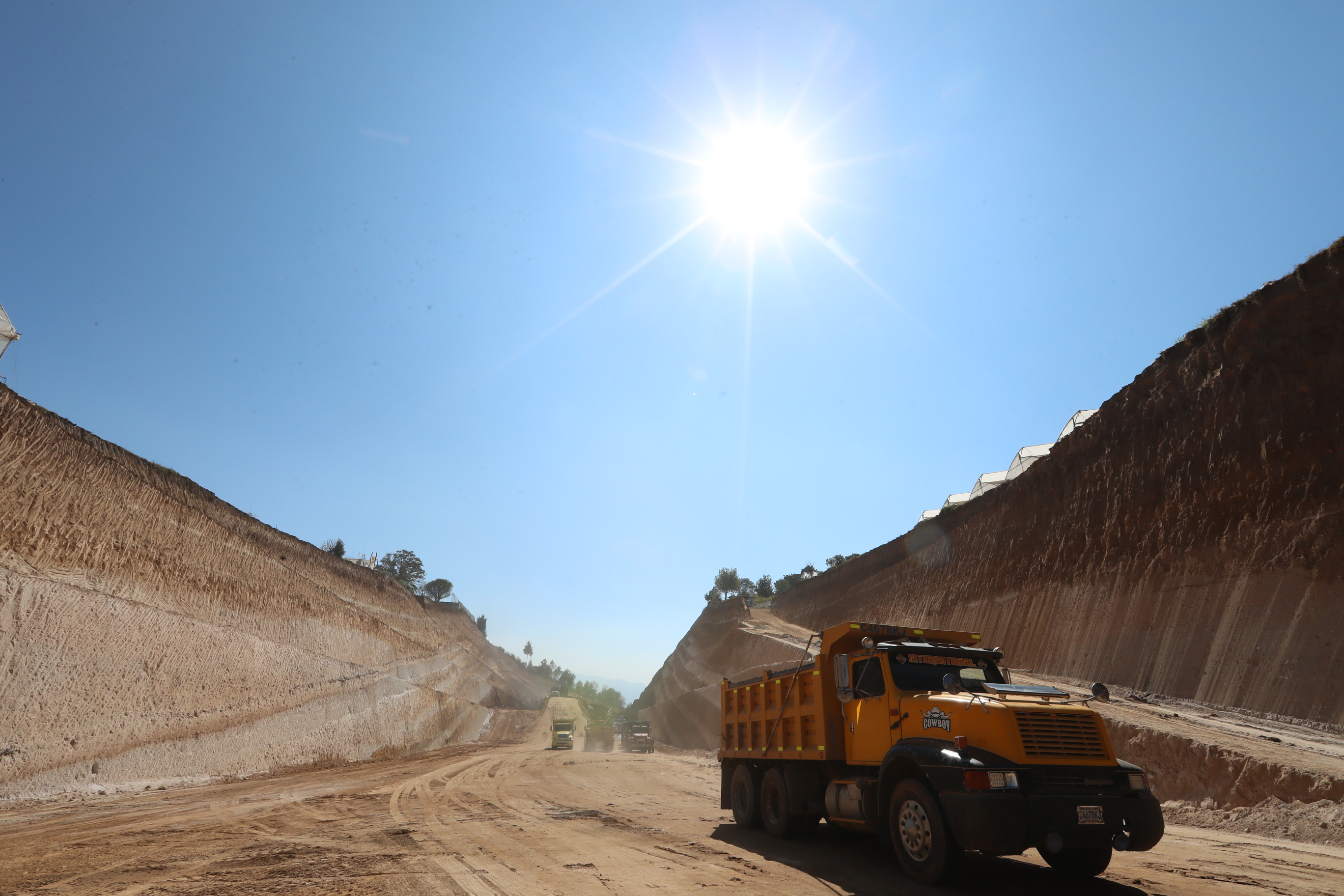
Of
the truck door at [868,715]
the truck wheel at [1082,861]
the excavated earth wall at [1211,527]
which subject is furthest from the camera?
the excavated earth wall at [1211,527]

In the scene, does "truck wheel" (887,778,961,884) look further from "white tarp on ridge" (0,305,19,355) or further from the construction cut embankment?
"white tarp on ridge" (0,305,19,355)

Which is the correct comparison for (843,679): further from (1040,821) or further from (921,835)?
(1040,821)

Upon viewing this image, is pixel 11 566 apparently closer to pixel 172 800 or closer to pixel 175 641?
pixel 175 641

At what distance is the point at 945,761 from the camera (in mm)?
7316

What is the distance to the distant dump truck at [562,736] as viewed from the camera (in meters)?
51.1

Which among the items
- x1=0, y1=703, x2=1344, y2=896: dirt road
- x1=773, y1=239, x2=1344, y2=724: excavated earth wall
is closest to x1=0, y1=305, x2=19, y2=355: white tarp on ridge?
x1=0, y1=703, x2=1344, y2=896: dirt road

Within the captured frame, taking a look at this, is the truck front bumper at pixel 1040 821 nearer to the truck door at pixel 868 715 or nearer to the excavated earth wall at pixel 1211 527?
the truck door at pixel 868 715

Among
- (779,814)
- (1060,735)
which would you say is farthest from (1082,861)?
(779,814)

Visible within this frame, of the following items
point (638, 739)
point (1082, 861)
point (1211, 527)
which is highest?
point (1211, 527)

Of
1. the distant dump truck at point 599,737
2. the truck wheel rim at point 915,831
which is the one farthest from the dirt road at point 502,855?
the distant dump truck at point 599,737

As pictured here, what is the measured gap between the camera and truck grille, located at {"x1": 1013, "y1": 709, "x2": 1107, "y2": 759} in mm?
7230

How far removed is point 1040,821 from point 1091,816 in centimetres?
59

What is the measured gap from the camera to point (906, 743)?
26.5 ft

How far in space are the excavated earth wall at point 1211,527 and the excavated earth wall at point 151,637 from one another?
31.9 m
